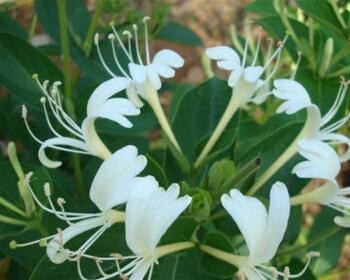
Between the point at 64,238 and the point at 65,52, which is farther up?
the point at 65,52

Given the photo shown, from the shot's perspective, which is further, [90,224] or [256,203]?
[90,224]

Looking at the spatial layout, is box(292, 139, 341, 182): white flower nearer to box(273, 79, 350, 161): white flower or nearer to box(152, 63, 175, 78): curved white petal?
box(273, 79, 350, 161): white flower

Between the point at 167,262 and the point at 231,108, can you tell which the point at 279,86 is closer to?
the point at 231,108

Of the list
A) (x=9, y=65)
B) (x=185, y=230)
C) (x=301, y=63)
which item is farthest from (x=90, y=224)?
(x=301, y=63)

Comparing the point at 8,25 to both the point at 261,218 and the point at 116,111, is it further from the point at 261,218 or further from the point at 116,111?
the point at 261,218

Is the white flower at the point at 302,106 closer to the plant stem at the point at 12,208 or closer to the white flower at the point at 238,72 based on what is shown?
the white flower at the point at 238,72

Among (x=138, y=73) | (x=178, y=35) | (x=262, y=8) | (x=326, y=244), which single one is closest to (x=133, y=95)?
(x=138, y=73)

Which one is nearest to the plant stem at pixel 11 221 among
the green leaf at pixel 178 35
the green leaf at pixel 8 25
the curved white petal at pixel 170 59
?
the curved white petal at pixel 170 59
